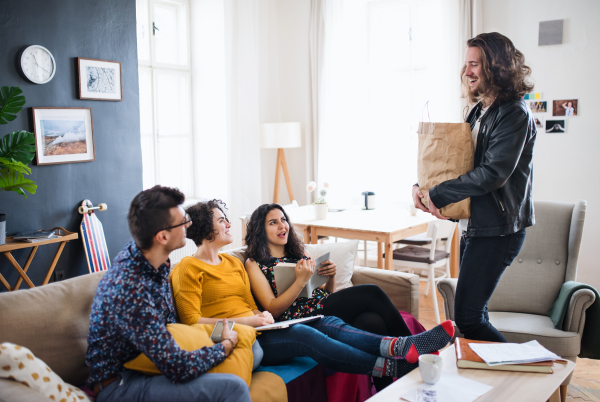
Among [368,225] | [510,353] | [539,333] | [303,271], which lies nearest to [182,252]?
[368,225]

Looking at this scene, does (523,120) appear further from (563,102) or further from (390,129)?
(390,129)

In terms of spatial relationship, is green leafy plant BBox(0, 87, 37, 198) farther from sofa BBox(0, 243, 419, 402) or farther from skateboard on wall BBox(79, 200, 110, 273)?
sofa BBox(0, 243, 419, 402)

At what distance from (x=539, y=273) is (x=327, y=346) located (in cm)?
139

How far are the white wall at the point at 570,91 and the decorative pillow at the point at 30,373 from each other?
382 centimetres

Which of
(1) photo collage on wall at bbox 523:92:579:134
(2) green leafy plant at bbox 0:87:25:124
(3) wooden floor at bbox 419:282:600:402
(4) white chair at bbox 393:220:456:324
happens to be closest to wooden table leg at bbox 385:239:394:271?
(4) white chair at bbox 393:220:456:324

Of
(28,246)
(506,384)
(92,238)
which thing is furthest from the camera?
(92,238)

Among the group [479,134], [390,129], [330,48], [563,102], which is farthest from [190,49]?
[479,134]

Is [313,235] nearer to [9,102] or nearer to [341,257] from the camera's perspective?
[341,257]

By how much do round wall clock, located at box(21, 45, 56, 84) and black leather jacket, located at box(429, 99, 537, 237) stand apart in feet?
9.30

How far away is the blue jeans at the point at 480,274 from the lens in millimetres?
1896

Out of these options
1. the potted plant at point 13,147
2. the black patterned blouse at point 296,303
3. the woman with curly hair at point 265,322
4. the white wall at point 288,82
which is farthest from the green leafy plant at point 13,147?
the white wall at point 288,82

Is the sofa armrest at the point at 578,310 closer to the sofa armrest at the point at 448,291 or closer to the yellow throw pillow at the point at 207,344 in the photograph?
the sofa armrest at the point at 448,291

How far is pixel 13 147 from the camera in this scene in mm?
3029

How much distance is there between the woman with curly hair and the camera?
1.88m
